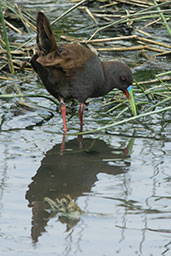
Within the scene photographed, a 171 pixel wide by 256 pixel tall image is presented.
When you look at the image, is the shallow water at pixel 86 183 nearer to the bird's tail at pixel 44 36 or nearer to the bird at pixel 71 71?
the bird at pixel 71 71

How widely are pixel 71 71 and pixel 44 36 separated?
45cm

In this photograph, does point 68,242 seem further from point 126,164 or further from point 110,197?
point 126,164

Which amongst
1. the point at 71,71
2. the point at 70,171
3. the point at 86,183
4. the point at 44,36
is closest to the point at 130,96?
the point at 71,71

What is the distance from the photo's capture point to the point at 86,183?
389 cm

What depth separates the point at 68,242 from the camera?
3.01 m

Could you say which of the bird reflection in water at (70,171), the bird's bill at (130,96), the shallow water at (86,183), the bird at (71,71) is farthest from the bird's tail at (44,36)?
the bird's bill at (130,96)

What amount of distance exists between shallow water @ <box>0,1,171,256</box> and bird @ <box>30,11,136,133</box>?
0.97 ft

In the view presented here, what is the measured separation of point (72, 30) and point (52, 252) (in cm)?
621

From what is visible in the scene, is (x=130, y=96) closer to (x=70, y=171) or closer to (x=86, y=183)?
(x=70, y=171)

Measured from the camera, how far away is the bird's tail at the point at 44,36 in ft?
15.8

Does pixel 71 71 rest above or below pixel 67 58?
below

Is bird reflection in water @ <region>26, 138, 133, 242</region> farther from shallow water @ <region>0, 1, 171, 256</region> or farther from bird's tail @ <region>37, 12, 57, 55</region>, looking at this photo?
bird's tail @ <region>37, 12, 57, 55</region>

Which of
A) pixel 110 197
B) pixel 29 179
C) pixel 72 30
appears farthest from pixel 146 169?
pixel 72 30

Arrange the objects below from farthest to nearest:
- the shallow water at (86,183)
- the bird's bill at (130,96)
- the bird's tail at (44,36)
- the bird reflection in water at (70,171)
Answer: the bird's bill at (130,96) < the bird's tail at (44,36) < the bird reflection in water at (70,171) < the shallow water at (86,183)
